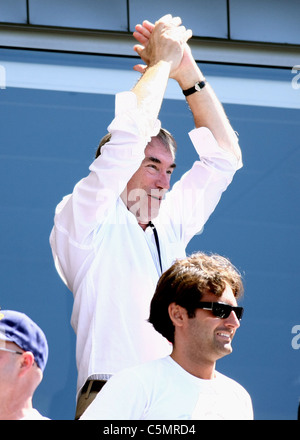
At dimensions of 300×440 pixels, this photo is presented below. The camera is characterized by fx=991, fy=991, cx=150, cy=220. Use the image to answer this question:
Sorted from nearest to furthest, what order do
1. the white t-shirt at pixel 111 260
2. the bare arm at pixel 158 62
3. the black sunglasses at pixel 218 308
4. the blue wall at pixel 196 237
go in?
1. the black sunglasses at pixel 218 308
2. the white t-shirt at pixel 111 260
3. the bare arm at pixel 158 62
4. the blue wall at pixel 196 237

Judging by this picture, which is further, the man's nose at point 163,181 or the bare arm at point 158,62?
the man's nose at point 163,181

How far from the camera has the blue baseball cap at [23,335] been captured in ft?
9.14

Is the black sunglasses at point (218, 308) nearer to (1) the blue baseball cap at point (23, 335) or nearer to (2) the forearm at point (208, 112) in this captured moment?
(1) the blue baseball cap at point (23, 335)

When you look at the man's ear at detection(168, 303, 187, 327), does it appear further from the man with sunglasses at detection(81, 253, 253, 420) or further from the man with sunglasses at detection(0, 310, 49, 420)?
the man with sunglasses at detection(0, 310, 49, 420)

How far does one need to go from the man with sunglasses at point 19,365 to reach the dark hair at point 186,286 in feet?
1.42

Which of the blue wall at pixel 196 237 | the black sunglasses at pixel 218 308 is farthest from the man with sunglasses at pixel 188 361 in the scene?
the blue wall at pixel 196 237

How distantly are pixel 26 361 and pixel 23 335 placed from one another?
0.25ft

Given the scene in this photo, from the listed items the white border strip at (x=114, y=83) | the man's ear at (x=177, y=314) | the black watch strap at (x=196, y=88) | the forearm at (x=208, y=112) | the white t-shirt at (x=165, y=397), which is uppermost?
the white border strip at (x=114, y=83)

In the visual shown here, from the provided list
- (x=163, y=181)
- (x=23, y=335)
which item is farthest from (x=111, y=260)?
(x=23, y=335)

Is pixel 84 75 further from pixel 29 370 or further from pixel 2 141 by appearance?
pixel 29 370

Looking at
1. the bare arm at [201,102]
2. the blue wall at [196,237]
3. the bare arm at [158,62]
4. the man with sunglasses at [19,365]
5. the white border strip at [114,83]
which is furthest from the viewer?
the white border strip at [114,83]

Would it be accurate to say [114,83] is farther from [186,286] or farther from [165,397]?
[165,397]

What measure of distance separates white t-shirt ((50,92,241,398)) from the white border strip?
1456mm
